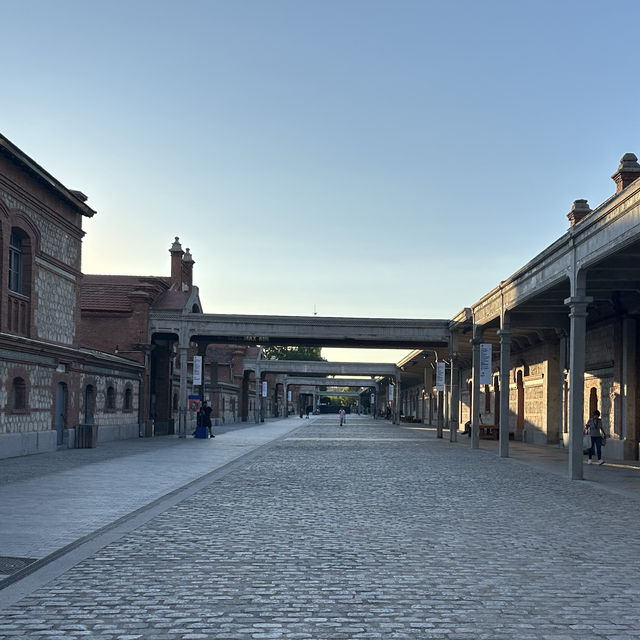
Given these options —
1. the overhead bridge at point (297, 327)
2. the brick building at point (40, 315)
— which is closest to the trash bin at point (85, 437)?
the brick building at point (40, 315)

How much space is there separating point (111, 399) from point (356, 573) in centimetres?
2718

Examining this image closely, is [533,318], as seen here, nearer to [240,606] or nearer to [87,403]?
[87,403]

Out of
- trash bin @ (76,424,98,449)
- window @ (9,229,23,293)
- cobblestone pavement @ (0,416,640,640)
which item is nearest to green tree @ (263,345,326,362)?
trash bin @ (76,424,98,449)

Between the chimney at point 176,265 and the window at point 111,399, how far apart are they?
16.1 metres

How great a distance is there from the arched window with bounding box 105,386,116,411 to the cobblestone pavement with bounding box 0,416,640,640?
19507 mm

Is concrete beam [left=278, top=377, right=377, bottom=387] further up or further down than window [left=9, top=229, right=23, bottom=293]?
further down

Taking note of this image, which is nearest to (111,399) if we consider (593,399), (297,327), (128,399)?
(128,399)

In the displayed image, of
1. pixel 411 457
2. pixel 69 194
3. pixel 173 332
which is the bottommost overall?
pixel 411 457

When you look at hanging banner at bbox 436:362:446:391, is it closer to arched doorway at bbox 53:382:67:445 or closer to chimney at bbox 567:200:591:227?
chimney at bbox 567:200:591:227

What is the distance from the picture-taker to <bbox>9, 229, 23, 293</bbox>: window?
24281mm

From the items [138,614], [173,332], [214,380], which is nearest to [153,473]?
[138,614]

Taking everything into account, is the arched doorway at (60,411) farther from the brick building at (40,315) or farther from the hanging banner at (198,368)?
the hanging banner at (198,368)

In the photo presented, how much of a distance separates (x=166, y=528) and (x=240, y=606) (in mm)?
4230

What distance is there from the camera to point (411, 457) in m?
25.8
